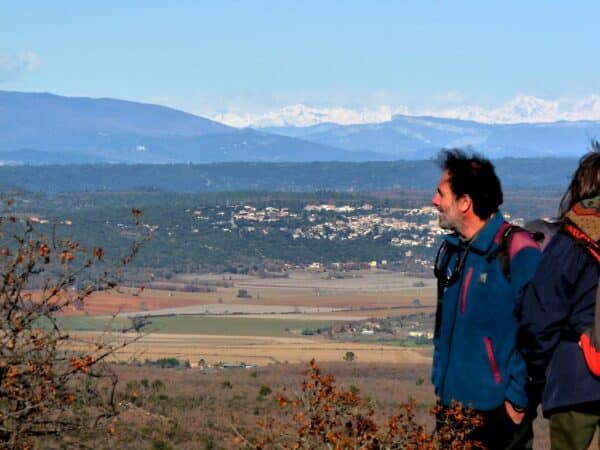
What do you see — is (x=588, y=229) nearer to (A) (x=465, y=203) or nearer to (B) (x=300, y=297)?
(A) (x=465, y=203)

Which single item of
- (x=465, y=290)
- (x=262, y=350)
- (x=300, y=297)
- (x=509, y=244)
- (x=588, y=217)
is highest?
(x=588, y=217)

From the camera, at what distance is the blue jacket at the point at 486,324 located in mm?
5320

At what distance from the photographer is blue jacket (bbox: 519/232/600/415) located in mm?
4977

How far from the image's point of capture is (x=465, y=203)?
5551 millimetres

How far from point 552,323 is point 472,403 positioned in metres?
0.62

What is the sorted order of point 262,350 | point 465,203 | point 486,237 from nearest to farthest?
1. point 486,237
2. point 465,203
3. point 262,350

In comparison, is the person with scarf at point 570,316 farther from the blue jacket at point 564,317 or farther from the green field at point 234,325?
the green field at point 234,325

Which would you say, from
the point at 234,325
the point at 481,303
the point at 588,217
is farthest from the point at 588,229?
the point at 234,325

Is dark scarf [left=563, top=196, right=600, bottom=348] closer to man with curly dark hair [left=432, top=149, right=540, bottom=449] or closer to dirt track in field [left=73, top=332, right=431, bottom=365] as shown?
man with curly dark hair [left=432, top=149, right=540, bottom=449]

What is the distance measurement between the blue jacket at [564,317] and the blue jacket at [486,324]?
0.24m

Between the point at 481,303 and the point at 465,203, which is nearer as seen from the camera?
the point at 481,303

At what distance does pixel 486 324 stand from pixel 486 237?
1.24 feet

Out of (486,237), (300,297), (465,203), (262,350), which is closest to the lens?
(486,237)

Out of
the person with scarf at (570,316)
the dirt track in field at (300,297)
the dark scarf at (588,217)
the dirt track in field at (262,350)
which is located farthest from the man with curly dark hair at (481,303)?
the dirt track in field at (300,297)
